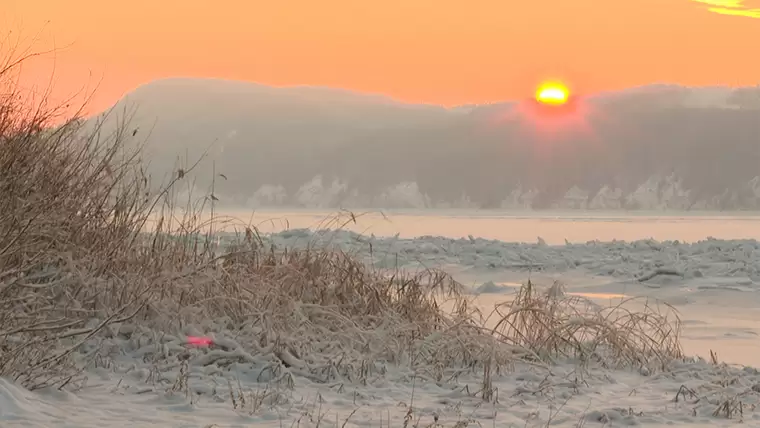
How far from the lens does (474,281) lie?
14.7 meters

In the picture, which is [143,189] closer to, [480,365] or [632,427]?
[480,365]

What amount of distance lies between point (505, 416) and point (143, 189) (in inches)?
158

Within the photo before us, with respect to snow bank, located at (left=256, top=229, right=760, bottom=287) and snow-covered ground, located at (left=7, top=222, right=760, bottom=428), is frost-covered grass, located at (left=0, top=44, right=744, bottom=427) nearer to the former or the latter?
snow-covered ground, located at (left=7, top=222, right=760, bottom=428)

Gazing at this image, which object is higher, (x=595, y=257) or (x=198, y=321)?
(x=595, y=257)

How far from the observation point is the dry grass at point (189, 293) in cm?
598

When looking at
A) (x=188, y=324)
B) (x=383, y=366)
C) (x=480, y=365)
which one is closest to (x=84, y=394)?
(x=188, y=324)

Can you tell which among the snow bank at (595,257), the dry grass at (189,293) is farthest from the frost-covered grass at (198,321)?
the snow bank at (595,257)

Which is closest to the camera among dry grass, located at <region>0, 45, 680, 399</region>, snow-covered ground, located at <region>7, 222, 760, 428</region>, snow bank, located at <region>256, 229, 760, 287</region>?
snow-covered ground, located at <region>7, 222, 760, 428</region>

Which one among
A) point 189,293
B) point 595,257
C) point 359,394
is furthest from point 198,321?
point 595,257

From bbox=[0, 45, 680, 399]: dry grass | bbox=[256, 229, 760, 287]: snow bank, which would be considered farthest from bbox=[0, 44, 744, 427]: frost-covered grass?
bbox=[256, 229, 760, 287]: snow bank

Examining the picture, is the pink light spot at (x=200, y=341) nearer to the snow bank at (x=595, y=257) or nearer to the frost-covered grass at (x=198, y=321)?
the frost-covered grass at (x=198, y=321)

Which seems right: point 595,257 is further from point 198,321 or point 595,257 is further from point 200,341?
point 200,341

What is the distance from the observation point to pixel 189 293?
22.4 ft

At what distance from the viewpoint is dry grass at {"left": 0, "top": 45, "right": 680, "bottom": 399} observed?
5.98 m
